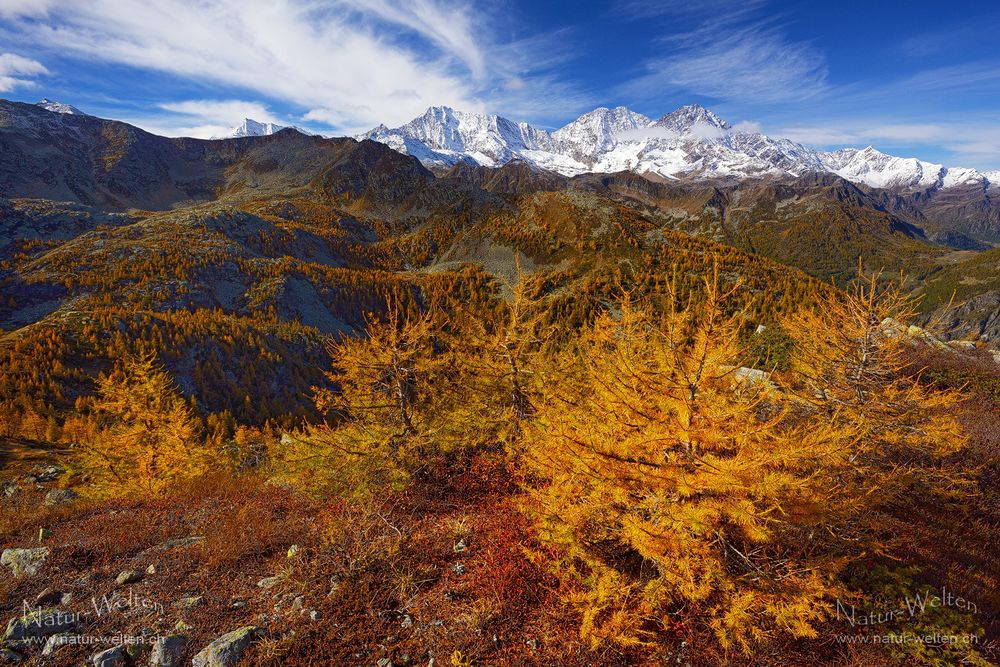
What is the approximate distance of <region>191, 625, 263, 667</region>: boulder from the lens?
727cm

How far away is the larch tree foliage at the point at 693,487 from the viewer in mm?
6258

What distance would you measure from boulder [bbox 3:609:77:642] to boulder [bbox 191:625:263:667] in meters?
3.20

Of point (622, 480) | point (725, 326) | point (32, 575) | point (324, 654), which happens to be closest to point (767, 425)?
point (725, 326)

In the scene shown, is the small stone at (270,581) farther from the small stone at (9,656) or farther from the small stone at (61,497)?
the small stone at (61,497)

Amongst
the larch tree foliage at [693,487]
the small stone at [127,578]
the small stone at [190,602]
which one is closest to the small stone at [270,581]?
the small stone at [190,602]

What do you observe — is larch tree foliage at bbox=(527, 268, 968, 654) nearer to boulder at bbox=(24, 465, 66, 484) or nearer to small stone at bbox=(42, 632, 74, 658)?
small stone at bbox=(42, 632, 74, 658)

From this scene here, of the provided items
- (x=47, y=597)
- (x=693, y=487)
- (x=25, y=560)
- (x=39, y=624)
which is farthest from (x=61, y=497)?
(x=693, y=487)

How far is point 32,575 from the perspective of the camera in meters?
9.84

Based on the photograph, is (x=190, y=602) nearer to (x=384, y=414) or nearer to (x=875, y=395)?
(x=384, y=414)

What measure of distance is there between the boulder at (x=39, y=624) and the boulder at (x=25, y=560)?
8.62 ft

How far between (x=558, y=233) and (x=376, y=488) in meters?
141

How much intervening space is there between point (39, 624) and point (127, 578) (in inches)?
72.3

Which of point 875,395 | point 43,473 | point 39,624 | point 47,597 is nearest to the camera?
point 39,624

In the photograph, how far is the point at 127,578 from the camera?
31.8 ft
